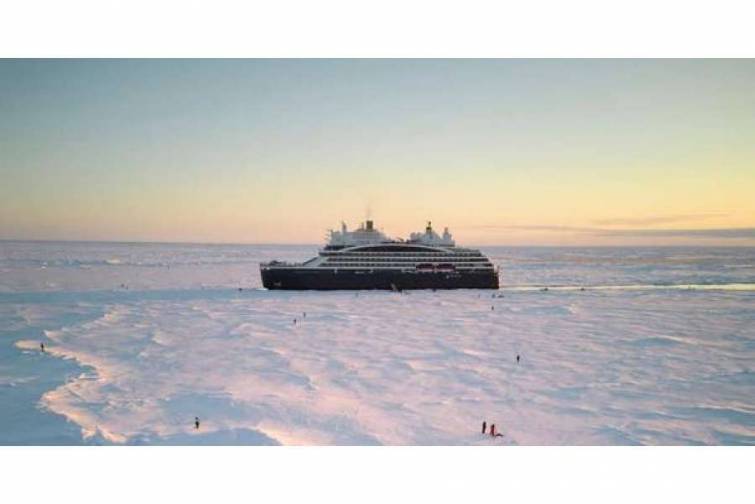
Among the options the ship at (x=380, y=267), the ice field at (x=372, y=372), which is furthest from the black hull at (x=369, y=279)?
the ice field at (x=372, y=372)

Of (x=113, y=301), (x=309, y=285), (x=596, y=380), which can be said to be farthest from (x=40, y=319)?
(x=596, y=380)

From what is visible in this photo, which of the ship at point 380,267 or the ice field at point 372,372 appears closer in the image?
the ice field at point 372,372

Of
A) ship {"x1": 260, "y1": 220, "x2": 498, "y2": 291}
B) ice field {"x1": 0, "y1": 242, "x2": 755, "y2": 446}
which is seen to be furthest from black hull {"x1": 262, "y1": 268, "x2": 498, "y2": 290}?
ice field {"x1": 0, "y1": 242, "x2": 755, "y2": 446}

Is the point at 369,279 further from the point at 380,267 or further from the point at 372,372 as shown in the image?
the point at 372,372

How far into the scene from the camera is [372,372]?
14094mm

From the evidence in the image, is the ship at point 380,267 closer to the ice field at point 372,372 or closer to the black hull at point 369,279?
the black hull at point 369,279

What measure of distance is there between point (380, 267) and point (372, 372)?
2334 centimetres

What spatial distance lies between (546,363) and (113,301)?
23842 millimetres

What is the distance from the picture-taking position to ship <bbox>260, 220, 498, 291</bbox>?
35769 millimetres

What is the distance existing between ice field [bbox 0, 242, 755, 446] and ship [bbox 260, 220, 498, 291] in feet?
26.4

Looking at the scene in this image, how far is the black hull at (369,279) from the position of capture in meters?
35.2

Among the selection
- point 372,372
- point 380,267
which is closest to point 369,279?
point 380,267

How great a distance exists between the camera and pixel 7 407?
11.1 metres

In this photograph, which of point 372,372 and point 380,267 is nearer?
point 372,372
